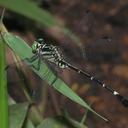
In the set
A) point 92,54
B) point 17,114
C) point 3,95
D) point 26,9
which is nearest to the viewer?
point 3,95

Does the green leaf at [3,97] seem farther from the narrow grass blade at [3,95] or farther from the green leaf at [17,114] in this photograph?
the green leaf at [17,114]

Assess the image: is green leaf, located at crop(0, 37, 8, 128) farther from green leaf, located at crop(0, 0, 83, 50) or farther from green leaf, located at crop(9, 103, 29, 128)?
→ green leaf, located at crop(0, 0, 83, 50)

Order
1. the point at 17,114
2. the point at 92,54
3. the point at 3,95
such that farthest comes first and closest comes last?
1. the point at 92,54
2. the point at 17,114
3. the point at 3,95

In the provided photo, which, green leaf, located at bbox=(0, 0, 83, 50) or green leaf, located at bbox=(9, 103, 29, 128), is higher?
green leaf, located at bbox=(0, 0, 83, 50)

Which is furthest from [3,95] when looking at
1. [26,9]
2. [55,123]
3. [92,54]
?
[92,54]

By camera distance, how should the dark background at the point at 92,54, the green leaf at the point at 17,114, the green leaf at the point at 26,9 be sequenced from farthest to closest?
the dark background at the point at 92,54, the green leaf at the point at 26,9, the green leaf at the point at 17,114

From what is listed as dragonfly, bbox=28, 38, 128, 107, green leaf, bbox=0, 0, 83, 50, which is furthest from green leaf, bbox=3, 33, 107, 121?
green leaf, bbox=0, 0, 83, 50

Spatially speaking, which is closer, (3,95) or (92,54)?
Answer: (3,95)

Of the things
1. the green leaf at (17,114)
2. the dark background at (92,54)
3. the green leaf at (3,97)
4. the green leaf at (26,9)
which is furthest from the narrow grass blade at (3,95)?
the dark background at (92,54)

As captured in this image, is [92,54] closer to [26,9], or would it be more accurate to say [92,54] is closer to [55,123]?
[26,9]

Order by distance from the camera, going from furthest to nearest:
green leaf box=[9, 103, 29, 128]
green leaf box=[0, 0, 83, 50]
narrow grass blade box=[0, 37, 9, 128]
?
green leaf box=[0, 0, 83, 50], green leaf box=[9, 103, 29, 128], narrow grass blade box=[0, 37, 9, 128]
